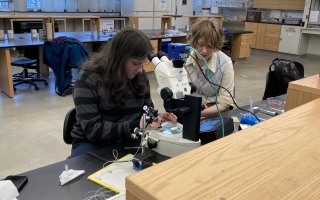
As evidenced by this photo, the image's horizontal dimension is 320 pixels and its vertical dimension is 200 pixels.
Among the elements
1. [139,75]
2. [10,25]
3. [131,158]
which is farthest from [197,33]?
[10,25]

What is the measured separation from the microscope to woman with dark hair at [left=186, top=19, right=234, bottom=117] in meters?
0.72

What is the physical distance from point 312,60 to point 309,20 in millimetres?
1032

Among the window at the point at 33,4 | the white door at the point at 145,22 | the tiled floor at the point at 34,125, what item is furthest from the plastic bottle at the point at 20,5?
the white door at the point at 145,22

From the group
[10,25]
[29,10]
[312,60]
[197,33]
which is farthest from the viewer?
[312,60]

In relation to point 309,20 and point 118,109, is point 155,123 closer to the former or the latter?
point 118,109

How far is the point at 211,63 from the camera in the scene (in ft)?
6.96

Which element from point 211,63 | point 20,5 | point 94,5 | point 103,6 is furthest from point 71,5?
point 211,63

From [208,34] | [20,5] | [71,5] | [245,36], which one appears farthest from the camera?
[71,5]

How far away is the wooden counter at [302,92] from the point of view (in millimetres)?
1396

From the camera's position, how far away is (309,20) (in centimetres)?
776

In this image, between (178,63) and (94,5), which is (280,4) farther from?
(178,63)

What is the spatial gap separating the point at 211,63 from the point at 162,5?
6927 mm

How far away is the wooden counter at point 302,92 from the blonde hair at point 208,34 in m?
0.67

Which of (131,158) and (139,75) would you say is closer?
(131,158)
